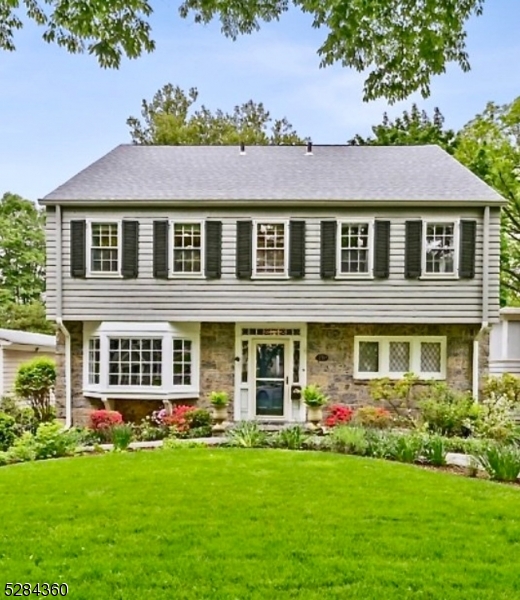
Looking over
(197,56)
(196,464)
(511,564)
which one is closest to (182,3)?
(197,56)

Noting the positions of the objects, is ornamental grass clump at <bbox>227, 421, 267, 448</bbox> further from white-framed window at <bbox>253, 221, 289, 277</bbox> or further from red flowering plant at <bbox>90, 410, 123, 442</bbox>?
white-framed window at <bbox>253, 221, 289, 277</bbox>

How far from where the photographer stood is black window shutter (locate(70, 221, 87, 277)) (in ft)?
44.0

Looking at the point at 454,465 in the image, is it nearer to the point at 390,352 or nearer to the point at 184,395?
the point at 390,352

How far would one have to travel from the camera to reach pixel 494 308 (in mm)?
13180

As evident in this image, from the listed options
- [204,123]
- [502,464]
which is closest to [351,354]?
[502,464]

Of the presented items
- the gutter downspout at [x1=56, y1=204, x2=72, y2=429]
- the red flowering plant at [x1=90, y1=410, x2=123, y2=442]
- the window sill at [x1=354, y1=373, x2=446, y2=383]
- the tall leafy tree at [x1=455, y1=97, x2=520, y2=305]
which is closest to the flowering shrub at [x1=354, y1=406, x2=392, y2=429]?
the window sill at [x1=354, y1=373, x2=446, y2=383]

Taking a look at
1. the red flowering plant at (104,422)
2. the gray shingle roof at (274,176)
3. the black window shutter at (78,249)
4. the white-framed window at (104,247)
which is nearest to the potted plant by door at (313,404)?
the red flowering plant at (104,422)

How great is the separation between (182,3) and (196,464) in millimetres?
5666

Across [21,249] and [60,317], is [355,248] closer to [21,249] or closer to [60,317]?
[60,317]

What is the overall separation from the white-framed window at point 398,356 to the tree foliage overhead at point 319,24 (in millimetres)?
9683

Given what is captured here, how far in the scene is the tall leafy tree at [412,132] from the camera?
76.1 ft

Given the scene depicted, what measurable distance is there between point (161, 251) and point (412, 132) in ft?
46.7

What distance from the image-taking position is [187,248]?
13.5m

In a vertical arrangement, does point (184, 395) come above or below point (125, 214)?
below
